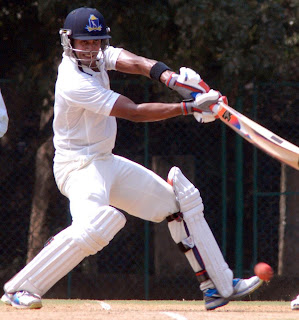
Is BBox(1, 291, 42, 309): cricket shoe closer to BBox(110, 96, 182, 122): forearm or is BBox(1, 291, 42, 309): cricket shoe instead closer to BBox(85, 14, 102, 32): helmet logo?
BBox(110, 96, 182, 122): forearm

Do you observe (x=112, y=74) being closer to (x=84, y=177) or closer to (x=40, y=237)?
(x=40, y=237)

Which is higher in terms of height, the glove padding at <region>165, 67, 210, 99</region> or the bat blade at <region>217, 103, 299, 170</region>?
the glove padding at <region>165, 67, 210, 99</region>

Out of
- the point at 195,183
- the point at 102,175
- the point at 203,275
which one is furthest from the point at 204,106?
the point at 195,183

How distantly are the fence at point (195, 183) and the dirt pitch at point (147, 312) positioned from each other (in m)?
1.59

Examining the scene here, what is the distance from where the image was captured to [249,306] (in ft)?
25.4

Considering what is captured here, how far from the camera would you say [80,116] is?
671 cm

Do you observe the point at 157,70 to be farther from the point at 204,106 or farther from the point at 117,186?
the point at 117,186

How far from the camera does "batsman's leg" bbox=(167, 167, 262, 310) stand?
6832mm

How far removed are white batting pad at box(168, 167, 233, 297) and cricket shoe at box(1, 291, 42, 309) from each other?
3.65 ft

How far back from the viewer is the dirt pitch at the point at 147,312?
247 inches

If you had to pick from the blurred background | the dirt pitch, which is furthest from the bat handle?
the blurred background

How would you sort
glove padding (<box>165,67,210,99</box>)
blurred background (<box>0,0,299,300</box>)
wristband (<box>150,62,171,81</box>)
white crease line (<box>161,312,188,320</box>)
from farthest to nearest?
1. blurred background (<box>0,0,299,300</box>)
2. wristband (<box>150,62,171,81</box>)
3. glove padding (<box>165,67,210,99</box>)
4. white crease line (<box>161,312,188,320</box>)

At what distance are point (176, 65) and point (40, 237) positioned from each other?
220cm

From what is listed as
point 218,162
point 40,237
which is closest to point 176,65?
point 218,162
